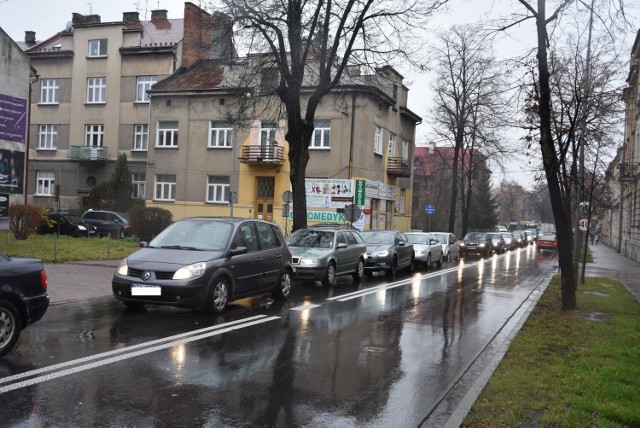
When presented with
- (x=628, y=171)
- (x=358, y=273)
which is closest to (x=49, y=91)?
(x=358, y=273)

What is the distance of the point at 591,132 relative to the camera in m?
17.7

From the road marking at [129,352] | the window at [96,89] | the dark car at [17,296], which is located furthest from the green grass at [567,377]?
the window at [96,89]

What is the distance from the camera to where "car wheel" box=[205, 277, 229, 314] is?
9.59 meters

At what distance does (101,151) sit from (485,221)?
46423 mm

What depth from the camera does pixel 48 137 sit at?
4347 centimetres

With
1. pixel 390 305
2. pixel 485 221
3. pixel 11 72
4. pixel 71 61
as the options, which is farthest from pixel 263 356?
pixel 485 221

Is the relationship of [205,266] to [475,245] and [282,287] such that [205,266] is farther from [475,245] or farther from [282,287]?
[475,245]

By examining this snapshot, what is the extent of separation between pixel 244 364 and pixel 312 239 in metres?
9.55

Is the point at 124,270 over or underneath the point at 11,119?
underneath

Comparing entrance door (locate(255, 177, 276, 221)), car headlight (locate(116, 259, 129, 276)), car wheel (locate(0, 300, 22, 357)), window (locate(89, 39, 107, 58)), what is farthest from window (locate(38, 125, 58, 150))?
car wheel (locate(0, 300, 22, 357))

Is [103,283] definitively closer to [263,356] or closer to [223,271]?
[223,271]

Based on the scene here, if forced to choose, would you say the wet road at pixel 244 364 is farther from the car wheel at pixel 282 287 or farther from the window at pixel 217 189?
the window at pixel 217 189

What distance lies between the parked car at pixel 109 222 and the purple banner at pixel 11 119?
10562 mm

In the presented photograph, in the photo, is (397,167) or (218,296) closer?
(218,296)
